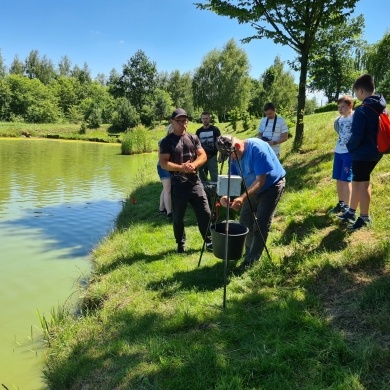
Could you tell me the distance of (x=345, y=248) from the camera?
14.1 ft

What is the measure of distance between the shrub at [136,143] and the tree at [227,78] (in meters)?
21.5

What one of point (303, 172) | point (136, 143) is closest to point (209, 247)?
point (303, 172)

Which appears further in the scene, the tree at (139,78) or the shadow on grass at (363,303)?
the tree at (139,78)

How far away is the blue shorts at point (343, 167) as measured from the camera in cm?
510

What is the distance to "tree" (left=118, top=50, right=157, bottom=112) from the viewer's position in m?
65.4

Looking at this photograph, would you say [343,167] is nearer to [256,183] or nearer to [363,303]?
[256,183]

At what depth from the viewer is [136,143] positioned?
28.2m

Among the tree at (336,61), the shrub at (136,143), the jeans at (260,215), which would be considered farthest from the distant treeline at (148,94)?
the jeans at (260,215)

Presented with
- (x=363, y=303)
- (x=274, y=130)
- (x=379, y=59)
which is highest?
(x=379, y=59)

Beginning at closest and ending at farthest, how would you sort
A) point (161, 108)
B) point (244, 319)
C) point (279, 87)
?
point (244, 319)
point (279, 87)
point (161, 108)

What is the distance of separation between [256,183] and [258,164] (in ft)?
0.72

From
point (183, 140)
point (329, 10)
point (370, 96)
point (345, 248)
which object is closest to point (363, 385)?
point (345, 248)

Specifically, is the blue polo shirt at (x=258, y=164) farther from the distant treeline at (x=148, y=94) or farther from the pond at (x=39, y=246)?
the distant treeline at (x=148, y=94)

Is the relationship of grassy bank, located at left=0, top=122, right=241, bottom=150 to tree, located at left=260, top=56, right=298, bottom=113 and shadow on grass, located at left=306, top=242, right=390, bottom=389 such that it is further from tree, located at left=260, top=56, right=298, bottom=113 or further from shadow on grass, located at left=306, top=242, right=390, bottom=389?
shadow on grass, located at left=306, top=242, right=390, bottom=389
